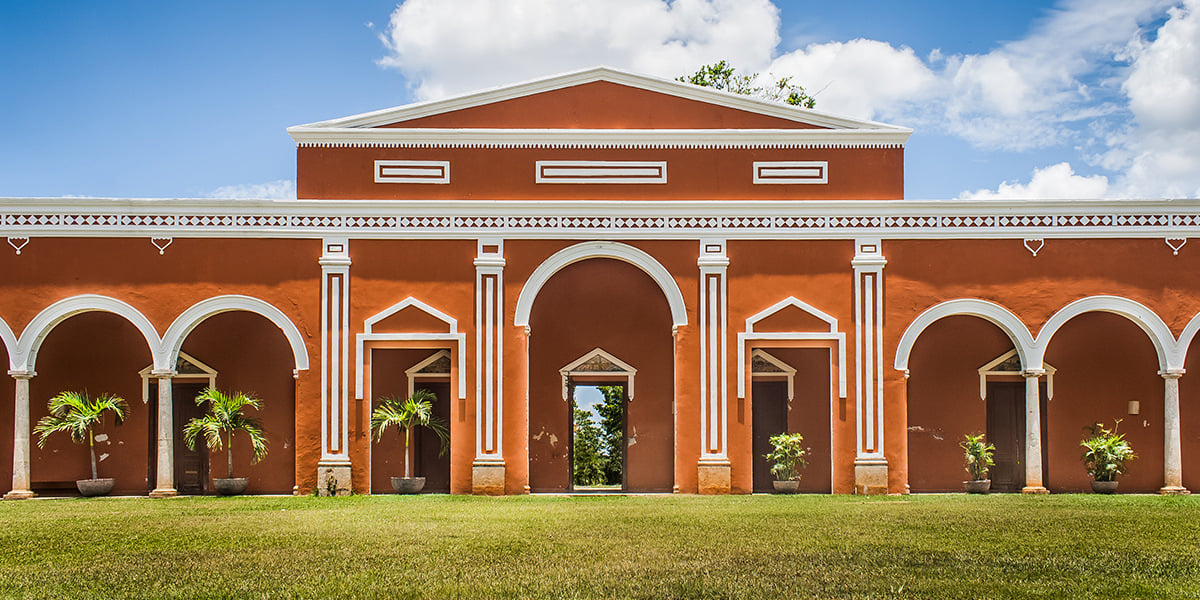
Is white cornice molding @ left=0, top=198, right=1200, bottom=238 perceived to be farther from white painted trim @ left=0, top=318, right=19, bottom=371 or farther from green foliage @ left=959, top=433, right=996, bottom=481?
green foliage @ left=959, top=433, right=996, bottom=481

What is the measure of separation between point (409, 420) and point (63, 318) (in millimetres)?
5284

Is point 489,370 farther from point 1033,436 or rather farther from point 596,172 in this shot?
point 1033,436

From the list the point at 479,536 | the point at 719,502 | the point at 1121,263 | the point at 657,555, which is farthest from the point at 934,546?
the point at 1121,263

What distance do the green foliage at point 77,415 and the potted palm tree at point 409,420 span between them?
386cm

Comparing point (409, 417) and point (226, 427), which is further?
point (409, 417)

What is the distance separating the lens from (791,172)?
18375 mm

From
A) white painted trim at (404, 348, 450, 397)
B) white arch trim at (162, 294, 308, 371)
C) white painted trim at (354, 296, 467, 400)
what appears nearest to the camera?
white arch trim at (162, 294, 308, 371)

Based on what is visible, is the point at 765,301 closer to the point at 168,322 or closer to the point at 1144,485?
the point at 1144,485

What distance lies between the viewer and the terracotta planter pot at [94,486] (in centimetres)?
1744

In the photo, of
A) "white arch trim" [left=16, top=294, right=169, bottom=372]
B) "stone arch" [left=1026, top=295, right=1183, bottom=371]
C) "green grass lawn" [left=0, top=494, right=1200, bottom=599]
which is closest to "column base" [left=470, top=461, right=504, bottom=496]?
"green grass lawn" [left=0, top=494, right=1200, bottom=599]

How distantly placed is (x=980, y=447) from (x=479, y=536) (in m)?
9.41

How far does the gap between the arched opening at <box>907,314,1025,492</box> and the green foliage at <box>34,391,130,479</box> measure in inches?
478

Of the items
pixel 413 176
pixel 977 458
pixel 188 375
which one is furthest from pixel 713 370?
pixel 188 375

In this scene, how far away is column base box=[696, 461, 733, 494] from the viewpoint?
1739cm
